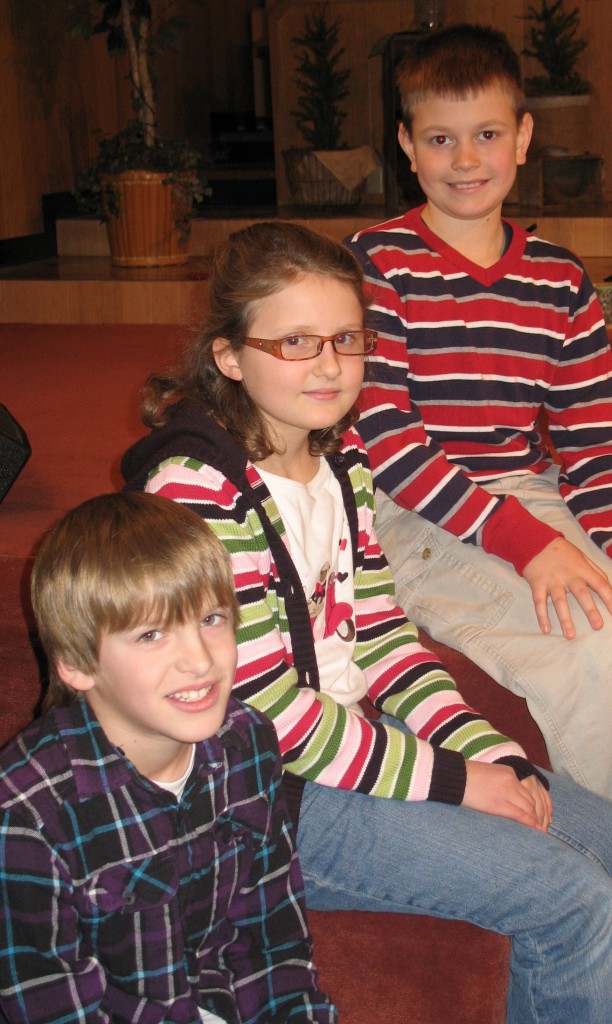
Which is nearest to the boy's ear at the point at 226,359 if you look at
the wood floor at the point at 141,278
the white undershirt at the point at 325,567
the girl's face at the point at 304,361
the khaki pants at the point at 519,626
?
the girl's face at the point at 304,361

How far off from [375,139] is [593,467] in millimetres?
5396

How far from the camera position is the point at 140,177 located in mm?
4648

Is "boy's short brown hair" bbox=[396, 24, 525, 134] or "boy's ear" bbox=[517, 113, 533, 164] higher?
"boy's short brown hair" bbox=[396, 24, 525, 134]

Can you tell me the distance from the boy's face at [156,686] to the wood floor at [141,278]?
9.49ft

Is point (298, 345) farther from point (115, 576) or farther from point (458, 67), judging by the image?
point (458, 67)

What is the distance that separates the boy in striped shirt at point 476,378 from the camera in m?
1.49

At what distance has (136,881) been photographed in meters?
0.95

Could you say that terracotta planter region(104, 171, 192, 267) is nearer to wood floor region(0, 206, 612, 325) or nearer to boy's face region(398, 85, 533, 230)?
wood floor region(0, 206, 612, 325)

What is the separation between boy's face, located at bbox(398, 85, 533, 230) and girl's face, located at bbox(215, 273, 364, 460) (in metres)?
0.43

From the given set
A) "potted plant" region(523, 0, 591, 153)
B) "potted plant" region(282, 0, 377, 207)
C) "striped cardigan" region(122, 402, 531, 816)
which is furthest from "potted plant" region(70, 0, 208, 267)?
"striped cardigan" region(122, 402, 531, 816)

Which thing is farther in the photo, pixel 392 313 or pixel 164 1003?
pixel 392 313

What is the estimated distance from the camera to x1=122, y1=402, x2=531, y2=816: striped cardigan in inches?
44.5

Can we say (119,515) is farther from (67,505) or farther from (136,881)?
(67,505)

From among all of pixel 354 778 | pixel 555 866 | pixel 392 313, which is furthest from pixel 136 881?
pixel 392 313
